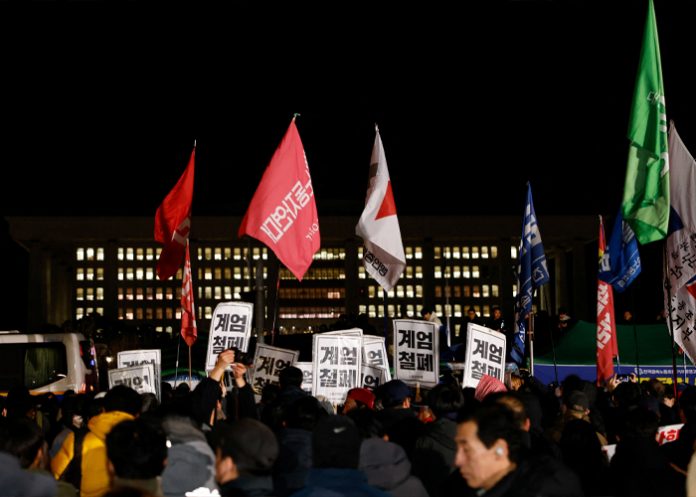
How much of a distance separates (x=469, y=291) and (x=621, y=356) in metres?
54.5

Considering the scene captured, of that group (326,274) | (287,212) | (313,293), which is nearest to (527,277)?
(287,212)

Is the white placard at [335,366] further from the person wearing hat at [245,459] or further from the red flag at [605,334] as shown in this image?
the person wearing hat at [245,459]

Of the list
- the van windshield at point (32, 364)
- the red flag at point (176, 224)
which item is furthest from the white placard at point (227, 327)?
the van windshield at point (32, 364)

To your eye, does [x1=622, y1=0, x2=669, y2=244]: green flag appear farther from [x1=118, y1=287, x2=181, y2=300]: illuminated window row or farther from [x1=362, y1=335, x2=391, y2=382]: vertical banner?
[x1=118, y1=287, x2=181, y2=300]: illuminated window row

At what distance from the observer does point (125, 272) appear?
70938 mm

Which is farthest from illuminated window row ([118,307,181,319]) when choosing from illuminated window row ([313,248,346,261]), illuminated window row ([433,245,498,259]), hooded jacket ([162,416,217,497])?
hooded jacket ([162,416,217,497])

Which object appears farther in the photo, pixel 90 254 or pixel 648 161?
pixel 90 254

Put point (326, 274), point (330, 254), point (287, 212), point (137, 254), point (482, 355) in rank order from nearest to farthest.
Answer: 1. point (482, 355)
2. point (287, 212)
3. point (137, 254)
4. point (330, 254)
5. point (326, 274)

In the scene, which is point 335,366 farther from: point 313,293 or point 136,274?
point 313,293

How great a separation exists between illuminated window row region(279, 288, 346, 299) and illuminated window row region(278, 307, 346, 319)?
88 cm

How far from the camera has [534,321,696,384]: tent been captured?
57.2ft

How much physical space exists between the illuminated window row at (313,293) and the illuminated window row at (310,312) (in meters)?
0.88

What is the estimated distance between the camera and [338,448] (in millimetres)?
3848

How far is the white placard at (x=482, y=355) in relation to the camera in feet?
29.3
